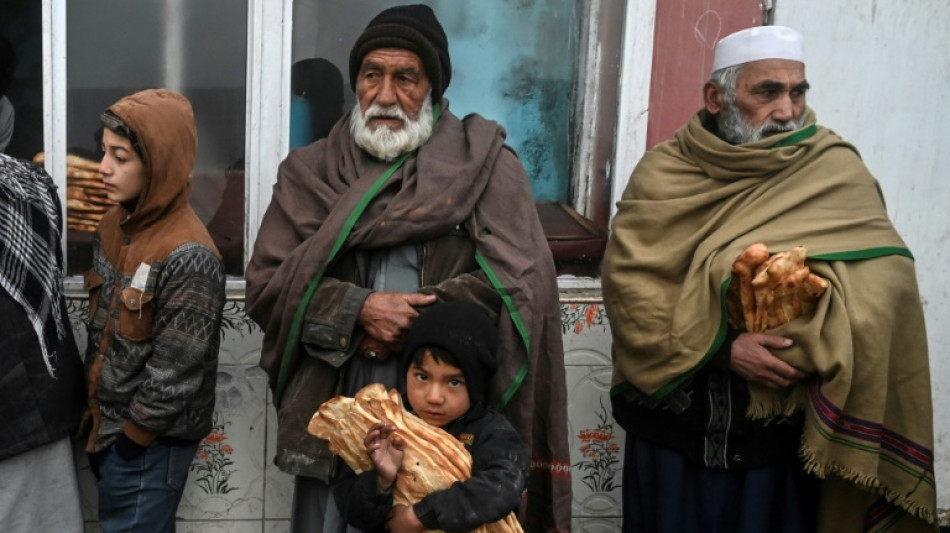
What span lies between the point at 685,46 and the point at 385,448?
2114mm

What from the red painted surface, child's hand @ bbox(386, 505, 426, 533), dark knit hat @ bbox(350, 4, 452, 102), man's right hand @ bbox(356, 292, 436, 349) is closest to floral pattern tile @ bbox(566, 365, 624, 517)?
the red painted surface

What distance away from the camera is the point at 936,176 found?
389cm

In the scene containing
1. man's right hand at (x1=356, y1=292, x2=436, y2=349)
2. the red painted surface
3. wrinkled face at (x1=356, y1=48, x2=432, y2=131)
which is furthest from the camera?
the red painted surface

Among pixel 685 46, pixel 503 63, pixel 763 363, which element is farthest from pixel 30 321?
pixel 685 46

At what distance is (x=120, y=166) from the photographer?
2.79m

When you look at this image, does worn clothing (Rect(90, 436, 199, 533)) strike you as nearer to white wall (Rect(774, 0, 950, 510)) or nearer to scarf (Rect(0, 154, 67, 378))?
scarf (Rect(0, 154, 67, 378))

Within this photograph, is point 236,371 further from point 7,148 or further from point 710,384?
point 710,384

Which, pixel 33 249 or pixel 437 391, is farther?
pixel 33 249

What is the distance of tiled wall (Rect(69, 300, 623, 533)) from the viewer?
358cm

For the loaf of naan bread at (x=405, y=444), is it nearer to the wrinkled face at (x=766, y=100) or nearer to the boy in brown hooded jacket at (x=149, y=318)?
the boy in brown hooded jacket at (x=149, y=318)

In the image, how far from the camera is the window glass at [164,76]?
138 inches

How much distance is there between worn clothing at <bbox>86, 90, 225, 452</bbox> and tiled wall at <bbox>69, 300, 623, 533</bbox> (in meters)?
0.65

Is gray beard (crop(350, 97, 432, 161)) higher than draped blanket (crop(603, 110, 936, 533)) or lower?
higher

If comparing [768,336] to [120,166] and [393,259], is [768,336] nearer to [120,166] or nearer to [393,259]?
[393,259]
